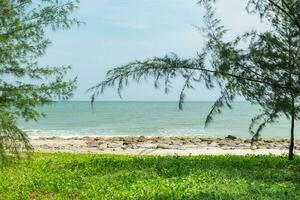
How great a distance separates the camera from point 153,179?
14742 millimetres

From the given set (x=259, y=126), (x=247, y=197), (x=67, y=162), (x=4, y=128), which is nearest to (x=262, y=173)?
(x=259, y=126)

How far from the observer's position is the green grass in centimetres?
1237

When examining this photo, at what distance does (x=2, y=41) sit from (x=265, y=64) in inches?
297

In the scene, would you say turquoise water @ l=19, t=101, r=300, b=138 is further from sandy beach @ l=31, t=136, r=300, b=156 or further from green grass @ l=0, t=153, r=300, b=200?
green grass @ l=0, t=153, r=300, b=200

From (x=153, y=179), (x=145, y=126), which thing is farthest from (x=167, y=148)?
(x=145, y=126)

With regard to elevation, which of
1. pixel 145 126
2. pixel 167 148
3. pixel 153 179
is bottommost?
pixel 145 126

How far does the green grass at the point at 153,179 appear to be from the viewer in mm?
12367

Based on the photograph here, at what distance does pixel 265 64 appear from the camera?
1538 centimetres

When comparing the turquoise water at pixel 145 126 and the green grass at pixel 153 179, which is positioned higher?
the green grass at pixel 153 179

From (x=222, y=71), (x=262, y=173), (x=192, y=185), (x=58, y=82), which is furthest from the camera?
(x=262, y=173)

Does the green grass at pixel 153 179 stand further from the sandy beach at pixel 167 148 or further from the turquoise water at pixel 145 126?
the turquoise water at pixel 145 126

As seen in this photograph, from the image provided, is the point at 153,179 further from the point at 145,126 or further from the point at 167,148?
the point at 145,126

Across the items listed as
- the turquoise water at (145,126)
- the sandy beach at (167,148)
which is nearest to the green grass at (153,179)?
the sandy beach at (167,148)

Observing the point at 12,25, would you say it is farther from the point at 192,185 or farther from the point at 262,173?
the point at 262,173
